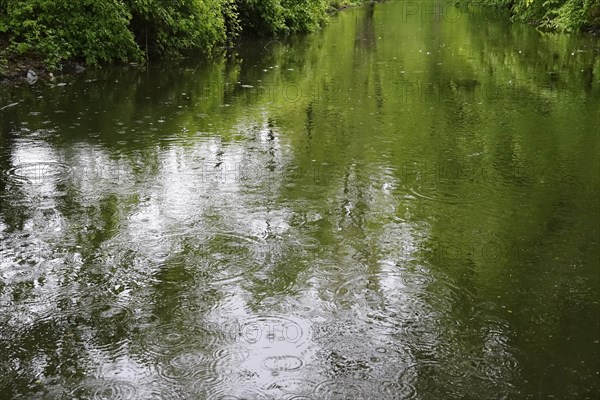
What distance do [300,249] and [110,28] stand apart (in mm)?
12552

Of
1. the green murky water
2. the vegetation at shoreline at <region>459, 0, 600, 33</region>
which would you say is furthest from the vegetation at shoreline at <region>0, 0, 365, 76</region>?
the vegetation at shoreline at <region>459, 0, 600, 33</region>

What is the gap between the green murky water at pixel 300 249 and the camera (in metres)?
4.45

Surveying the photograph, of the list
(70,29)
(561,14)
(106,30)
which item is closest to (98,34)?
(106,30)

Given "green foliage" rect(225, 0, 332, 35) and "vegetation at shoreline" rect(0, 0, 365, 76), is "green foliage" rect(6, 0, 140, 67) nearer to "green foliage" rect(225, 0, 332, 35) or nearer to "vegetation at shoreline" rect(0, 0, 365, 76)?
"vegetation at shoreline" rect(0, 0, 365, 76)

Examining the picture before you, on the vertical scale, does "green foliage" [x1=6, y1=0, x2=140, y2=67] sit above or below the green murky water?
above

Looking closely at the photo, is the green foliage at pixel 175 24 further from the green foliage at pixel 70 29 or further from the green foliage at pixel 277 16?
the green foliage at pixel 277 16

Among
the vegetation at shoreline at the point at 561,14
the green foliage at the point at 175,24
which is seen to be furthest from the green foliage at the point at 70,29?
the vegetation at shoreline at the point at 561,14

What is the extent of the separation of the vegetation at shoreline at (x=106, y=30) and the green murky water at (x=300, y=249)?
3112 millimetres

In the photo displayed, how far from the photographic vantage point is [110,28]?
17031 mm

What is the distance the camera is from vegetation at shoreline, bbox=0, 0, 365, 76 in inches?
625

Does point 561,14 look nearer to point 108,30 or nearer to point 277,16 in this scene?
point 277,16

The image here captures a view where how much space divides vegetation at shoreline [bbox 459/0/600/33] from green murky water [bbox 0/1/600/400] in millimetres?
17219

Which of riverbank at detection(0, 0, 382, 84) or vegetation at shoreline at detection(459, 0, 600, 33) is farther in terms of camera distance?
vegetation at shoreline at detection(459, 0, 600, 33)

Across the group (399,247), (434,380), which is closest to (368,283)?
(399,247)
